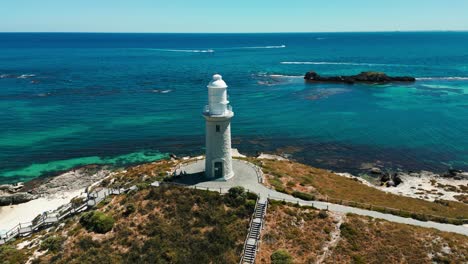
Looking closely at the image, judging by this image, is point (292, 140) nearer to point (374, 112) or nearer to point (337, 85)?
point (374, 112)

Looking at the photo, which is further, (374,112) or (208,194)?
(374,112)

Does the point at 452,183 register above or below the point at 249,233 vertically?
below

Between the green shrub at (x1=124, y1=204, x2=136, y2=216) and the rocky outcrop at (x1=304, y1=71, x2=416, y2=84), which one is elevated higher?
the rocky outcrop at (x1=304, y1=71, x2=416, y2=84)

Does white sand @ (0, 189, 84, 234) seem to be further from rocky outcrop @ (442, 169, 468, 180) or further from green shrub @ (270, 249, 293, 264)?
rocky outcrop @ (442, 169, 468, 180)

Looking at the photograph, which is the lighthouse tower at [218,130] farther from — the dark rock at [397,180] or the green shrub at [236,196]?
the dark rock at [397,180]

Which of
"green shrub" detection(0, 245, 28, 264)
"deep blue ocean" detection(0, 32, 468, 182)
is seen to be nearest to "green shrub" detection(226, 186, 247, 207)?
"green shrub" detection(0, 245, 28, 264)

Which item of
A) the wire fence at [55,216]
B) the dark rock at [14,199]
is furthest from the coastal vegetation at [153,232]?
the dark rock at [14,199]

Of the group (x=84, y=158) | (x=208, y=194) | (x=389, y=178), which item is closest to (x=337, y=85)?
(x=389, y=178)
